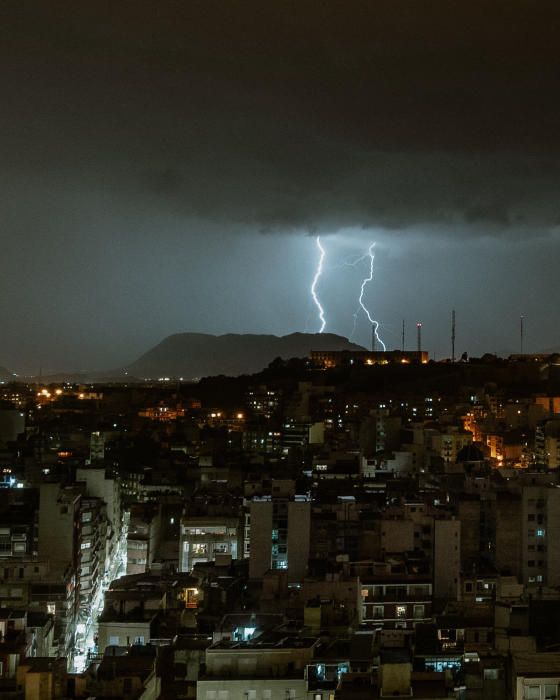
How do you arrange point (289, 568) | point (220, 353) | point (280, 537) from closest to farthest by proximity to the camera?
point (289, 568) → point (280, 537) → point (220, 353)

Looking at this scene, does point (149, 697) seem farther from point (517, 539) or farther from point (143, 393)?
point (143, 393)

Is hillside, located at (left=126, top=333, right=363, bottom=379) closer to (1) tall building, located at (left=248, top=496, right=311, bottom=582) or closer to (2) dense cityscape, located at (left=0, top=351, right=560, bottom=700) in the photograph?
(2) dense cityscape, located at (left=0, top=351, right=560, bottom=700)

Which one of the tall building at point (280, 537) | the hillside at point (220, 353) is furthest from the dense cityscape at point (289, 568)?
the hillside at point (220, 353)

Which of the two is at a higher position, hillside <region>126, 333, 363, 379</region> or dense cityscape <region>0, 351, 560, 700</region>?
hillside <region>126, 333, 363, 379</region>

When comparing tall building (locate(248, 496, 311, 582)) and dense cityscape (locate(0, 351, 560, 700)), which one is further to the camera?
tall building (locate(248, 496, 311, 582))

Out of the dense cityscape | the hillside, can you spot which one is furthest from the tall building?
the hillside

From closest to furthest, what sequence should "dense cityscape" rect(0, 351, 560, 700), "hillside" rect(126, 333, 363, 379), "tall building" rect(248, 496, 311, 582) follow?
1. "dense cityscape" rect(0, 351, 560, 700)
2. "tall building" rect(248, 496, 311, 582)
3. "hillside" rect(126, 333, 363, 379)

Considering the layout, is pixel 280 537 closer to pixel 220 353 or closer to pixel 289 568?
pixel 289 568

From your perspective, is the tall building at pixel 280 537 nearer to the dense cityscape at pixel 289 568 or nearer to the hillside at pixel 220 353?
the dense cityscape at pixel 289 568

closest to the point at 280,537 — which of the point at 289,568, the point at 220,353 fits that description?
the point at 289,568
